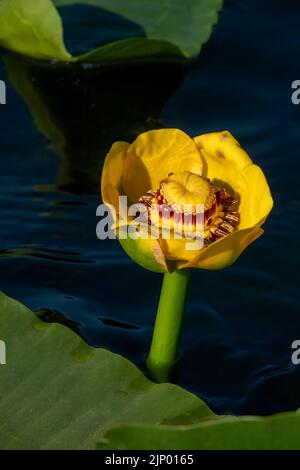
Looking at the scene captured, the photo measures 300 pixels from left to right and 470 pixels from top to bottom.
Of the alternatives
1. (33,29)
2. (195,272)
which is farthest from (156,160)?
(33,29)

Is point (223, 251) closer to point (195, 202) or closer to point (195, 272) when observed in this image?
point (195, 202)

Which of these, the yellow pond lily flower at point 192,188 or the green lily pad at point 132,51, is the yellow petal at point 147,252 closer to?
the yellow pond lily flower at point 192,188

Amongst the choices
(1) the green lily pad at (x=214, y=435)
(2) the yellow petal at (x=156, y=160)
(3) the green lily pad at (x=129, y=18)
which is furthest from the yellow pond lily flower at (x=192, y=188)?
(3) the green lily pad at (x=129, y=18)

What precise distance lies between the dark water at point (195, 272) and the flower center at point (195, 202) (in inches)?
14.5

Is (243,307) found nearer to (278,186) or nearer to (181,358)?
(181,358)

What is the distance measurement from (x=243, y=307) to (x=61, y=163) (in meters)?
0.61

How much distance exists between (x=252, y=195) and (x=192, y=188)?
9 cm

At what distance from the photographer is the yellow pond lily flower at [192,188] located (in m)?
1.43

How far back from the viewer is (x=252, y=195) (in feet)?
4.91

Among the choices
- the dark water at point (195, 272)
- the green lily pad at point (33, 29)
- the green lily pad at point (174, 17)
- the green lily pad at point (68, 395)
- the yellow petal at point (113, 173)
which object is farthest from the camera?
the green lily pad at point (174, 17)

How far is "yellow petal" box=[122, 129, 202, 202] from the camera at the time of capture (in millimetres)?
1549

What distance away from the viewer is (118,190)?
1.55 m

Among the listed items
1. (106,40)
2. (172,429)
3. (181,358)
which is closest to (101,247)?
(181,358)

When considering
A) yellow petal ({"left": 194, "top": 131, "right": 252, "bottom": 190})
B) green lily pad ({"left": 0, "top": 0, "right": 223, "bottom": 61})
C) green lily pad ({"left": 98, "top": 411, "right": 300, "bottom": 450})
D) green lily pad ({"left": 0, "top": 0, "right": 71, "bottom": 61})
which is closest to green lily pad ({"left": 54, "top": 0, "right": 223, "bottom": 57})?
green lily pad ({"left": 0, "top": 0, "right": 223, "bottom": 61})
